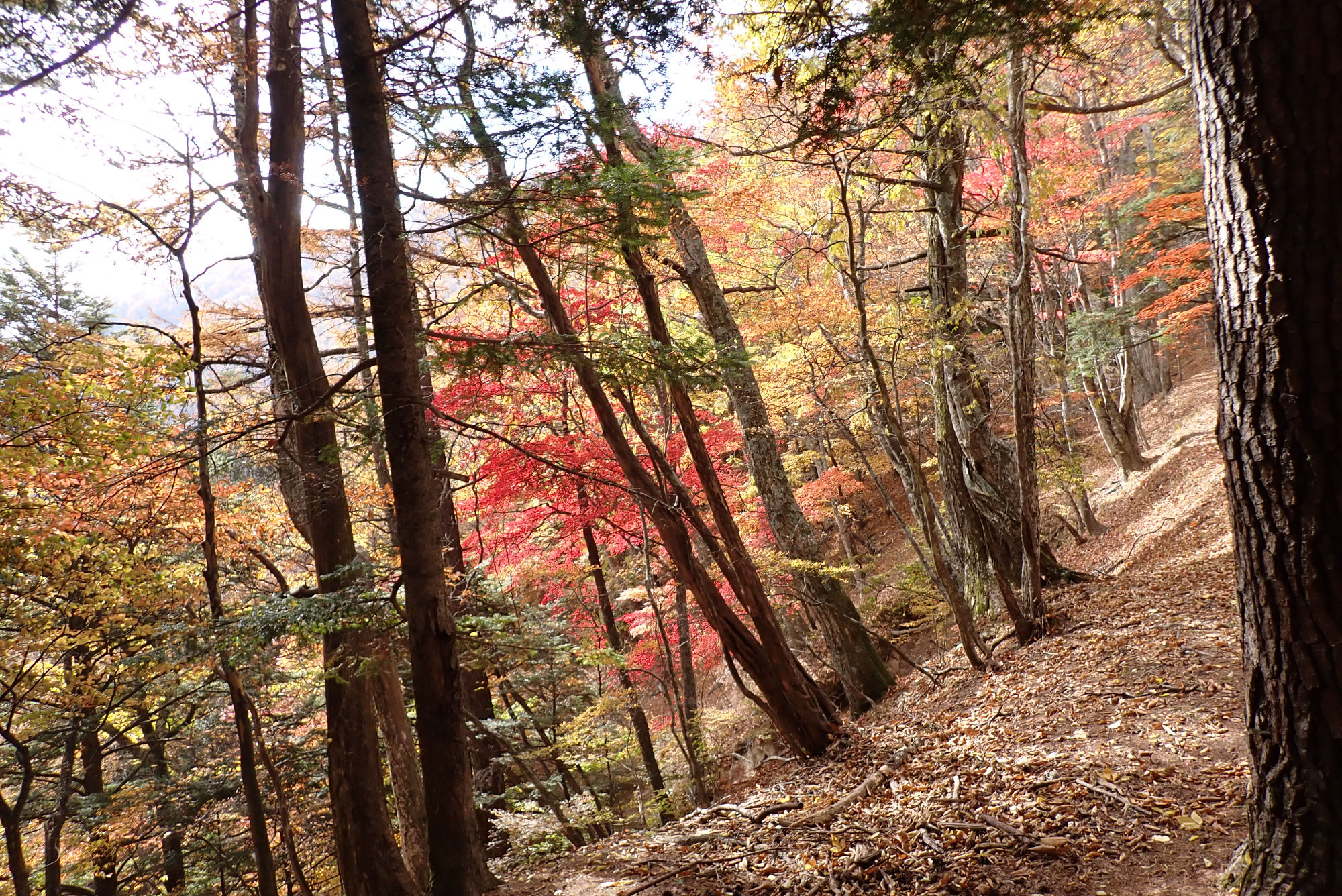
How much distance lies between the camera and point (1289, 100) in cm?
198

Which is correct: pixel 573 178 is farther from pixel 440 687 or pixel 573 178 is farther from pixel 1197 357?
pixel 1197 357

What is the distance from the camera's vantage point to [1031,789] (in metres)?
3.78

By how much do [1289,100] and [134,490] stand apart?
9.24 m

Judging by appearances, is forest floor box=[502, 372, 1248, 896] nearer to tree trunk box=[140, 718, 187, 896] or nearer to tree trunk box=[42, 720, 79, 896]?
tree trunk box=[42, 720, 79, 896]

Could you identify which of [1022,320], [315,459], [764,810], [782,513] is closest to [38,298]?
[315,459]

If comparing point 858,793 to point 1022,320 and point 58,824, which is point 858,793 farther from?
point 58,824

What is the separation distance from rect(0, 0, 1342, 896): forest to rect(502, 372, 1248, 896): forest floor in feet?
0.11

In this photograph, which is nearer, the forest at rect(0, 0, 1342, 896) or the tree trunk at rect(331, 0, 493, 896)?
the forest at rect(0, 0, 1342, 896)

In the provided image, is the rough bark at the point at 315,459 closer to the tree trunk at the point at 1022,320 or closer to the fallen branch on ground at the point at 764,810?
the fallen branch on ground at the point at 764,810

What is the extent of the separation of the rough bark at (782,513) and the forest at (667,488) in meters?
0.05

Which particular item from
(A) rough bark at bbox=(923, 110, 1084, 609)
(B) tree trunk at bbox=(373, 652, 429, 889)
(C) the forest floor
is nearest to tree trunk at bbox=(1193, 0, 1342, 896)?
(C) the forest floor

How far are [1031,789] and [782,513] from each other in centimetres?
482

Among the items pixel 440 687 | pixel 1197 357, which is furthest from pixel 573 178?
pixel 1197 357

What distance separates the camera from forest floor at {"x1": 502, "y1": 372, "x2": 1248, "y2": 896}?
10.3ft
